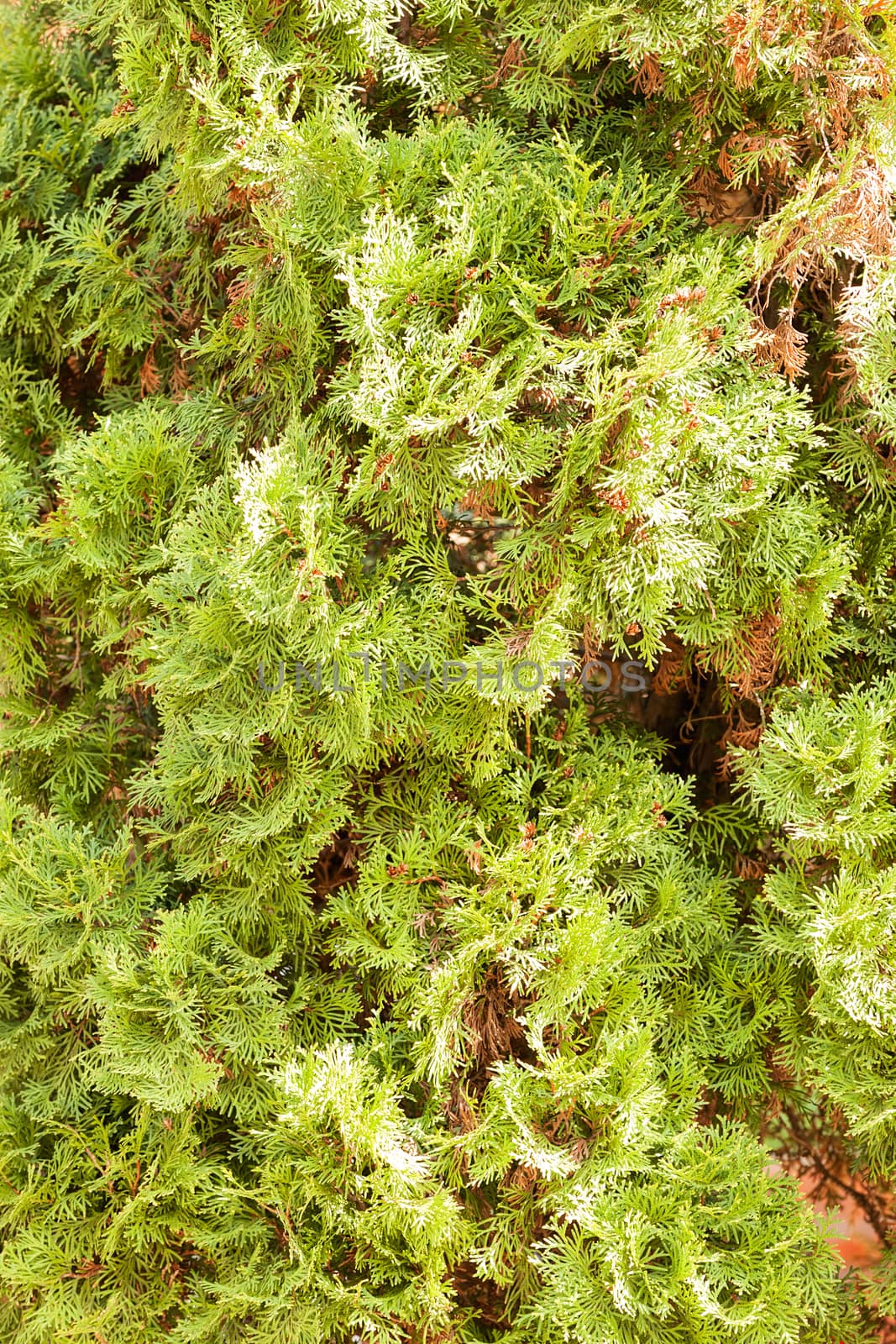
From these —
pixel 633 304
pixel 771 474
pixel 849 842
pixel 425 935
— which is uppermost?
pixel 633 304

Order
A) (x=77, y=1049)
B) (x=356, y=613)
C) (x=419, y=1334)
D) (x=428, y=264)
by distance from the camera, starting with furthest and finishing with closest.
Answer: (x=77, y=1049) < (x=419, y=1334) < (x=356, y=613) < (x=428, y=264)

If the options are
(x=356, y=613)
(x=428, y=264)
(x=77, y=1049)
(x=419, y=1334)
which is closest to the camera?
(x=428, y=264)

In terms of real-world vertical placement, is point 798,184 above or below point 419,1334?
above

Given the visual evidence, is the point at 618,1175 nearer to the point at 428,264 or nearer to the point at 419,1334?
the point at 419,1334

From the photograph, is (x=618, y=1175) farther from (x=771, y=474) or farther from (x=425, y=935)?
(x=771, y=474)

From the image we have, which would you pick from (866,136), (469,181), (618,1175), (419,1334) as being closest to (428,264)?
(469,181)

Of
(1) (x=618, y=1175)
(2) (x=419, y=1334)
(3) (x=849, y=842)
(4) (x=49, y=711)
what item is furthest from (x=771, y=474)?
(2) (x=419, y=1334)

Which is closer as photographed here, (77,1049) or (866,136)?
(866,136)
